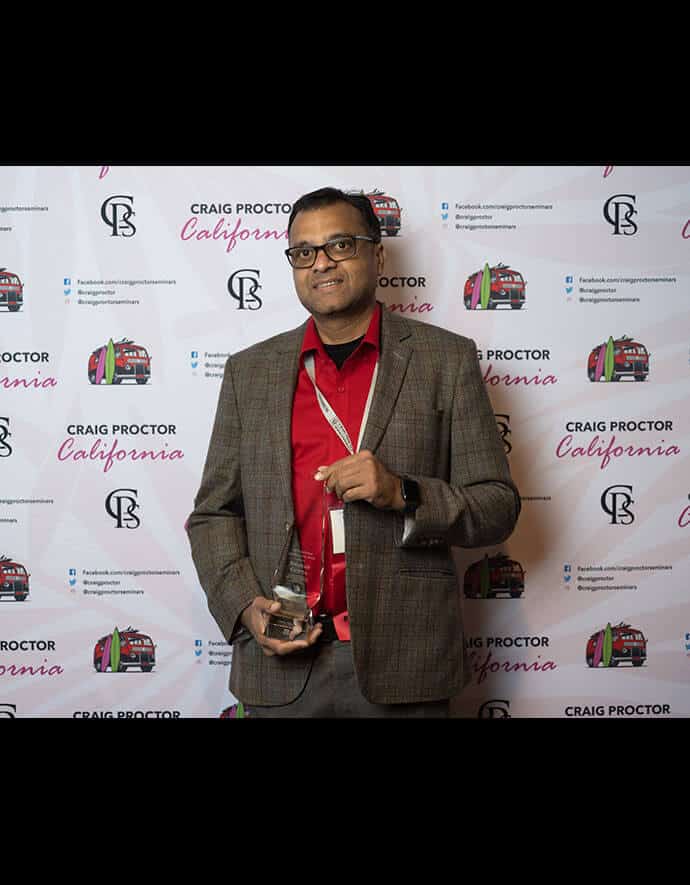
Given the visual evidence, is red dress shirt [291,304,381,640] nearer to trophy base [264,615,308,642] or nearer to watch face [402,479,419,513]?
trophy base [264,615,308,642]

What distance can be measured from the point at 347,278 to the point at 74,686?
1.70 metres

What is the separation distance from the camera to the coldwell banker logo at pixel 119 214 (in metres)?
2.38

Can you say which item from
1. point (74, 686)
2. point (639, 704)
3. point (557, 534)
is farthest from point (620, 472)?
point (74, 686)

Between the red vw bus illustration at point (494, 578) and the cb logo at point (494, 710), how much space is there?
36 centimetres

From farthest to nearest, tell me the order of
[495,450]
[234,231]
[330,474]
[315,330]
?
[234,231]
[315,330]
[495,450]
[330,474]

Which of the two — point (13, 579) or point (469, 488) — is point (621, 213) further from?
point (13, 579)

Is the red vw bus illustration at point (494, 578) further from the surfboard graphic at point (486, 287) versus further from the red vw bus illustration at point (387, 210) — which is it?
the red vw bus illustration at point (387, 210)

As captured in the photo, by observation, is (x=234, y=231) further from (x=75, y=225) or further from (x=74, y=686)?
(x=74, y=686)

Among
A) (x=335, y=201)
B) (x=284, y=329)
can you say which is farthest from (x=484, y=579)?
(x=335, y=201)

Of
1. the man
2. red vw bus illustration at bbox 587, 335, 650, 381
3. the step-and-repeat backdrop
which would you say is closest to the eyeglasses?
the man

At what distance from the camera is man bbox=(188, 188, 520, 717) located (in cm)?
167

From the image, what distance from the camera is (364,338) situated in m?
1.79

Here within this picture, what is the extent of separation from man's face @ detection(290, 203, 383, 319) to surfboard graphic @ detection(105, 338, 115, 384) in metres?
0.90

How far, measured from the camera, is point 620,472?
8.03ft
